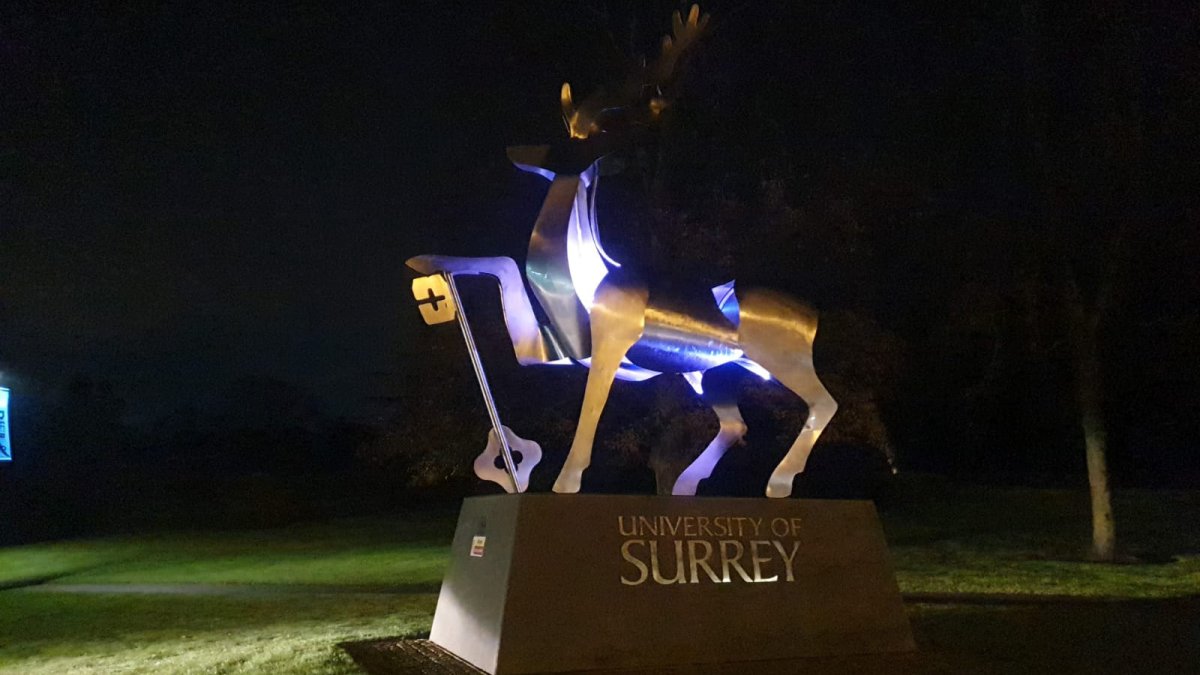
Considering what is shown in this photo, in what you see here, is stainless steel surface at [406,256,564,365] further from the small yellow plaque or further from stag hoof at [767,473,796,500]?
stag hoof at [767,473,796,500]

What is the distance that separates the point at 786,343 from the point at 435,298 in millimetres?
2965

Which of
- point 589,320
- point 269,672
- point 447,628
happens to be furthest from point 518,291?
point 269,672

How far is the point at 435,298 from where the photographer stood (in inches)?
343

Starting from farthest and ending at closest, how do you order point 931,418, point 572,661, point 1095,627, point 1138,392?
point 931,418 < point 1138,392 < point 1095,627 < point 572,661

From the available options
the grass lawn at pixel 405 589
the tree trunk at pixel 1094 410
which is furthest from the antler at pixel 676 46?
the tree trunk at pixel 1094 410

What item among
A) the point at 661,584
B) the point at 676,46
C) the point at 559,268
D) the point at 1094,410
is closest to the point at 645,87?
the point at 676,46

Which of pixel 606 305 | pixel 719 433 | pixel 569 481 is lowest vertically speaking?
A: pixel 569 481

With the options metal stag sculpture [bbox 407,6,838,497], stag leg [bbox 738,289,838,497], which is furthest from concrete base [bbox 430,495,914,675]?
stag leg [bbox 738,289,838,497]

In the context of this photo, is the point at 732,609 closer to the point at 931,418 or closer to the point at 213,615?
the point at 213,615

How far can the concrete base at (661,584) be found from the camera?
7457mm

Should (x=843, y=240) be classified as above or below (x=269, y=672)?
above

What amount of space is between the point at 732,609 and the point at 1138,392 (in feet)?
62.9

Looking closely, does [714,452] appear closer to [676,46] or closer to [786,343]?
[786,343]

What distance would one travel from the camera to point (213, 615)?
1281 centimetres
